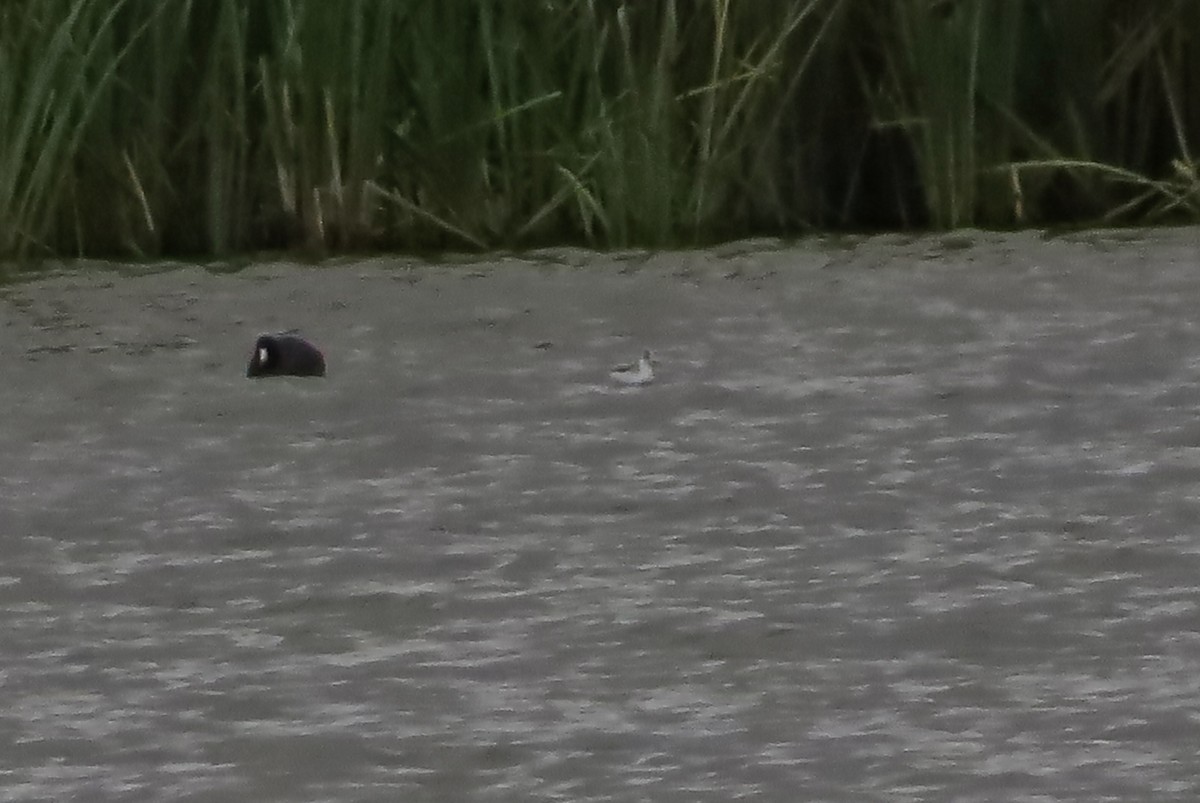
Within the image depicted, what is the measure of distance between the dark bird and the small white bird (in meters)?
0.24

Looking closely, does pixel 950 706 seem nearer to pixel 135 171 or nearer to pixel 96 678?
pixel 96 678

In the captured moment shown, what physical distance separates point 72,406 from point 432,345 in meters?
0.32

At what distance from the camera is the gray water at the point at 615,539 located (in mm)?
1145

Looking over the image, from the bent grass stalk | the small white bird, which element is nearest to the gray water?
the small white bird

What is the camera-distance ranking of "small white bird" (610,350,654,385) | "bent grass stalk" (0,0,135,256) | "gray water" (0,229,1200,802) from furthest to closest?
"bent grass stalk" (0,0,135,256), "small white bird" (610,350,654,385), "gray water" (0,229,1200,802)

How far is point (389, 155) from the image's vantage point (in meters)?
2.49

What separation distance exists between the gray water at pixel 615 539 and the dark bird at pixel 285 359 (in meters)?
0.02

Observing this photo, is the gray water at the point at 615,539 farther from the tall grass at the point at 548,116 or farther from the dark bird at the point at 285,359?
the tall grass at the point at 548,116

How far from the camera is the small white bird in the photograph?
1.86 metres

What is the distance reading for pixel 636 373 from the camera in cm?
188

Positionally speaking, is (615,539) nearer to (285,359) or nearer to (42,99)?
(285,359)

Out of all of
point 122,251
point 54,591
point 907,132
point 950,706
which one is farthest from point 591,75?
point 950,706

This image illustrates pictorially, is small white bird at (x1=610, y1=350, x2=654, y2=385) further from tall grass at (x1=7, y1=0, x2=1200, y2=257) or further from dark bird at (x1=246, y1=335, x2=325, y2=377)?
tall grass at (x1=7, y1=0, x2=1200, y2=257)

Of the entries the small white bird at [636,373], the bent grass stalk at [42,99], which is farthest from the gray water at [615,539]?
the bent grass stalk at [42,99]
